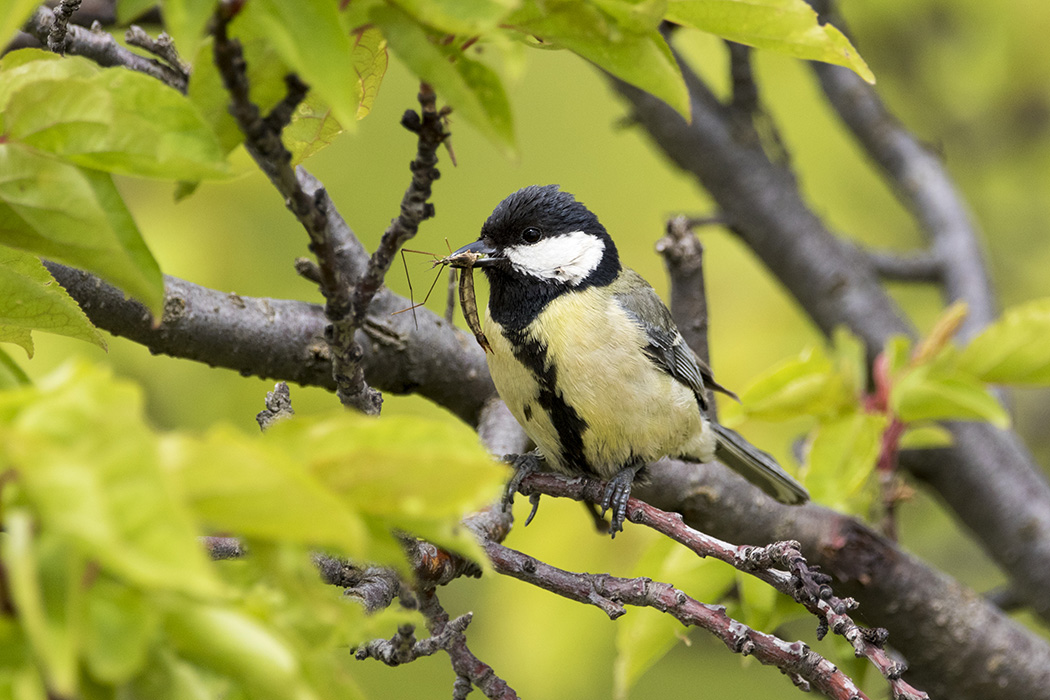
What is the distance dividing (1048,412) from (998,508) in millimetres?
2054

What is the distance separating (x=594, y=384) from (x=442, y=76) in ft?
4.65

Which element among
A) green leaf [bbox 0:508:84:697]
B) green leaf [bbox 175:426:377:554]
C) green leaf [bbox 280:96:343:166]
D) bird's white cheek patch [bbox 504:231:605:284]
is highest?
green leaf [bbox 280:96:343:166]

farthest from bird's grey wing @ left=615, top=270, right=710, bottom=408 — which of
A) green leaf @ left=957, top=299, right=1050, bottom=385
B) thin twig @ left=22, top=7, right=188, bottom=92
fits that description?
thin twig @ left=22, top=7, right=188, bottom=92

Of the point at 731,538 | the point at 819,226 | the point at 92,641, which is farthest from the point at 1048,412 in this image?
the point at 92,641

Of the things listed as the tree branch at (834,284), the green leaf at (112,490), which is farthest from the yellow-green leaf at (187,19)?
the tree branch at (834,284)

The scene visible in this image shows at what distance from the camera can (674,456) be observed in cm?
247

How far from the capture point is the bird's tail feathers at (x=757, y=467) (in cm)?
244

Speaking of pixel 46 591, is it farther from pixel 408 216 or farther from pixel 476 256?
pixel 476 256

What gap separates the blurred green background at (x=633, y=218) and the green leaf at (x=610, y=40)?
2.17m

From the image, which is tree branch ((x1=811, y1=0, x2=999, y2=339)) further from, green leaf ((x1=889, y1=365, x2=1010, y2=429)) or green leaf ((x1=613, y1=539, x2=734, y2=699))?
green leaf ((x1=613, y1=539, x2=734, y2=699))

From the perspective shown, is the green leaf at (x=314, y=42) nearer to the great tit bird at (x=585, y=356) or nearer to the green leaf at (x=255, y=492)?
the green leaf at (x=255, y=492)

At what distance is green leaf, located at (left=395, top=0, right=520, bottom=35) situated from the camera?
749 mm

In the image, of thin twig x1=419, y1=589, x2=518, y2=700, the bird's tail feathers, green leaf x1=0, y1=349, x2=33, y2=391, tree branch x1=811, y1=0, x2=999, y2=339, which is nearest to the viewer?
green leaf x1=0, y1=349, x2=33, y2=391

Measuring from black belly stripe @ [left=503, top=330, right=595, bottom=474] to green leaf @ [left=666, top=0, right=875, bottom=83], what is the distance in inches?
48.9
